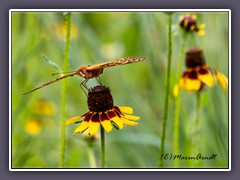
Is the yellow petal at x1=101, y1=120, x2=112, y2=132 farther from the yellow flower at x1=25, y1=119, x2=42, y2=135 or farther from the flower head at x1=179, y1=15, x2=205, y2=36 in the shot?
the yellow flower at x1=25, y1=119, x2=42, y2=135

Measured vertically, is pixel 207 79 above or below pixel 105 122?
above

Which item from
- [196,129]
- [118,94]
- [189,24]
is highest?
[189,24]

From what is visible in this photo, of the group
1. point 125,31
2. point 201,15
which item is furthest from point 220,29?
point 125,31

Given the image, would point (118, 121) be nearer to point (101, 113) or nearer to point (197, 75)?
point (101, 113)

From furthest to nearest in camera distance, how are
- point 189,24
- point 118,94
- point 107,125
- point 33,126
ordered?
point 118,94, point 33,126, point 189,24, point 107,125

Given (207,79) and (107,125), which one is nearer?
(107,125)

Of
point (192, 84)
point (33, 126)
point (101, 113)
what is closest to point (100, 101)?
point (101, 113)

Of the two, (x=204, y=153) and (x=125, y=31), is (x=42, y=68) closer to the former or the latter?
(x=125, y=31)

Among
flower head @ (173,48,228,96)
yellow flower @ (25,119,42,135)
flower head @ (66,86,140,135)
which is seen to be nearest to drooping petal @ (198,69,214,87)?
flower head @ (173,48,228,96)
